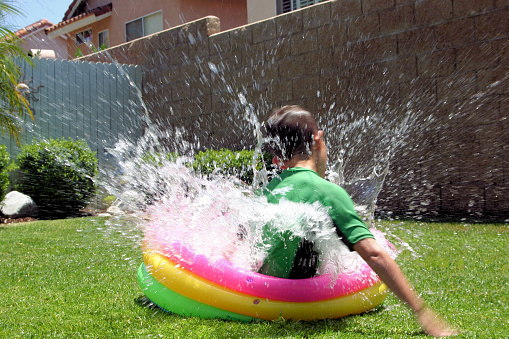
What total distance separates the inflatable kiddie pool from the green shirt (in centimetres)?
10

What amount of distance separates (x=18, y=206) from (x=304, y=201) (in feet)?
25.4

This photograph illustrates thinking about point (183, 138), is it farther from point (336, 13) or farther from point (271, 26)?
point (336, 13)

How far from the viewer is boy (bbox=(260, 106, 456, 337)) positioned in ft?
7.66

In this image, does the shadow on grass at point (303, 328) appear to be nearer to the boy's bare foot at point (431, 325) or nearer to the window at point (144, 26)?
the boy's bare foot at point (431, 325)

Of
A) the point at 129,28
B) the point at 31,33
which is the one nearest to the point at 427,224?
the point at 129,28

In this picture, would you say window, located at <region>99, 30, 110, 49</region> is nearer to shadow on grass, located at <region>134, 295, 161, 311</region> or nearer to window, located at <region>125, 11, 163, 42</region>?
window, located at <region>125, 11, 163, 42</region>

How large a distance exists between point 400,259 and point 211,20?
7.30m

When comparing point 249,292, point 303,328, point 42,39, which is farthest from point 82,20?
point 303,328

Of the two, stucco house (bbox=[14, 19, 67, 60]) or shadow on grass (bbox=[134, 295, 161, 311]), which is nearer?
shadow on grass (bbox=[134, 295, 161, 311])

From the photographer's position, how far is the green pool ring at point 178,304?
269 cm

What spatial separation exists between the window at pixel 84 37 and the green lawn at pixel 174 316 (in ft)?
55.7

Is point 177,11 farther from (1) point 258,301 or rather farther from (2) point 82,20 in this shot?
(1) point 258,301

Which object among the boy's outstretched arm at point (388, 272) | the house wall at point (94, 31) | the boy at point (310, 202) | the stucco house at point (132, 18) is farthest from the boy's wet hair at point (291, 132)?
the house wall at point (94, 31)

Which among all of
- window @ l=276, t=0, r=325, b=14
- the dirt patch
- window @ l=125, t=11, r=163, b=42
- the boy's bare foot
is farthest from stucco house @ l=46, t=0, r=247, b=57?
the boy's bare foot
